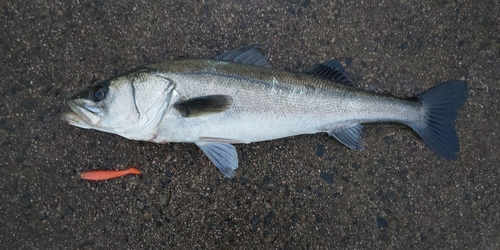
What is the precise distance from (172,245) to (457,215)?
2544 mm

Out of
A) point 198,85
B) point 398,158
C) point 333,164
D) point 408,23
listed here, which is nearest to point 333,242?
point 333,164

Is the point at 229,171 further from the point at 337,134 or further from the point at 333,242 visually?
the point at 333,242

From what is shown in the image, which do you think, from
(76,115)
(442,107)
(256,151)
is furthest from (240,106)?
(442,107)

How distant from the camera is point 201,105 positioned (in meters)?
2.55

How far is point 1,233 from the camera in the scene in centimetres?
287

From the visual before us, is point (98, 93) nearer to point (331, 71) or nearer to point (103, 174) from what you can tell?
point (103, 174)

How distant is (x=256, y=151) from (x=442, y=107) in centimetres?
159

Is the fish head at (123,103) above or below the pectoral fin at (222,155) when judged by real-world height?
above

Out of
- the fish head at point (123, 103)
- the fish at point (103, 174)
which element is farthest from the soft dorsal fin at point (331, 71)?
the fish at point (103, 174)

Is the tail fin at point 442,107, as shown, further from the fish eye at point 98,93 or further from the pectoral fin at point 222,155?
the fish eye at point 98,93

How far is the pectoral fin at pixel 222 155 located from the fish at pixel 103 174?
654mm

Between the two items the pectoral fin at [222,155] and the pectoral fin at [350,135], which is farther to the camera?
the pectoral fin at [350,135]

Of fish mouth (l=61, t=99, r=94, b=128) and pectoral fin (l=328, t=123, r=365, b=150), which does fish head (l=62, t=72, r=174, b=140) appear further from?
pectoral fin (l=328, t=123, r=365, b=150)

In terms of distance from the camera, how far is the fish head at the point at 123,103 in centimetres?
Result: 251
